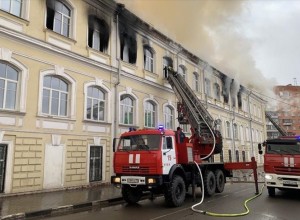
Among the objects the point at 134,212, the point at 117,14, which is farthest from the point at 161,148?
the point at 117,14

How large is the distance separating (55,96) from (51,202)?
561 cm

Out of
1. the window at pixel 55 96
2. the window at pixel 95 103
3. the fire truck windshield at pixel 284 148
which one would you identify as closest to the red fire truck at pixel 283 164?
the fire truck windshield at pixel 284 148

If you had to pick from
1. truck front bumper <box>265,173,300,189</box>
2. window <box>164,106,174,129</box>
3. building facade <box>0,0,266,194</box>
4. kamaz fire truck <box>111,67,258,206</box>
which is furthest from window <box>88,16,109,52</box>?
truck front bumper <box>265,173,300,189</box>

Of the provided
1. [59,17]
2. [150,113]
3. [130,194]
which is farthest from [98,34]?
[130,194]

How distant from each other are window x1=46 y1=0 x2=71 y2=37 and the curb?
336 inches

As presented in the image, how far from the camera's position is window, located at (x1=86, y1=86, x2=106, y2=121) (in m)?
16.3

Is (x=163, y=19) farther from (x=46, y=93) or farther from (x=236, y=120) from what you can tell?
(x=236, y=120)

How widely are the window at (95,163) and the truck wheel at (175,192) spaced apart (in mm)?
6543

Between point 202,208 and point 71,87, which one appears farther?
point 71,87

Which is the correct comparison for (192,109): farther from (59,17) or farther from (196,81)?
(196,81)

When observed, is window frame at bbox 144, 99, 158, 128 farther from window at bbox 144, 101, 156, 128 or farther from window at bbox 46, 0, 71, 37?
window at bbox 46, 0, 71, 37

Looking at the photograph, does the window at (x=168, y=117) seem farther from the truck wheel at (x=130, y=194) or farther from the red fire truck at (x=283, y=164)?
the truck wheel at (x=130, y=194)

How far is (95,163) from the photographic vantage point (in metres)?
16.1

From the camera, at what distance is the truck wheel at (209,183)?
12.5 metres
